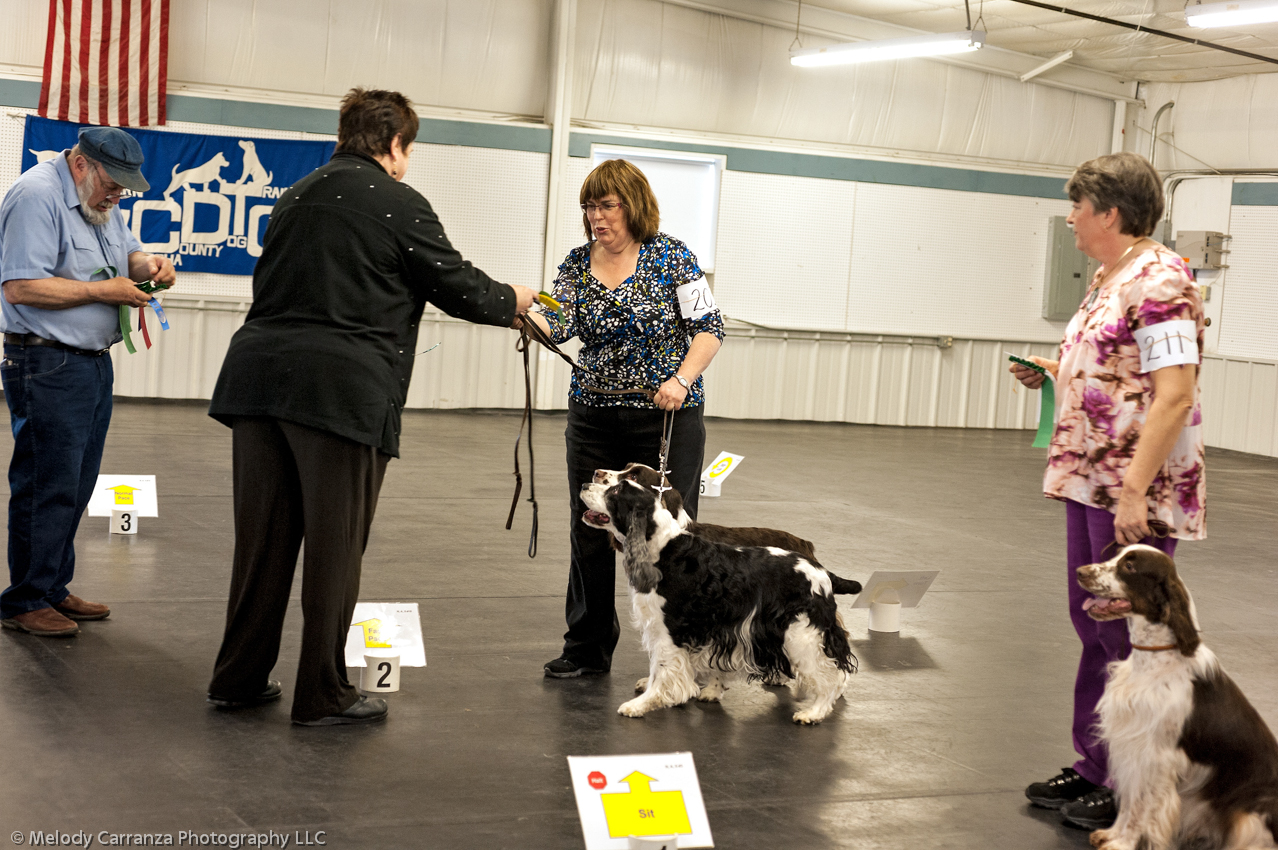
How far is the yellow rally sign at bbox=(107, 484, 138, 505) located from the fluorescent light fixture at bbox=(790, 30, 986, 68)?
26.0 ft

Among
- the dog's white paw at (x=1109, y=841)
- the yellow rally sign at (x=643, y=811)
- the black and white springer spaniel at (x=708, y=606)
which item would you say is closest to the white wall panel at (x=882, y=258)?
the black and white springer spaniel at (x=708, y=606)

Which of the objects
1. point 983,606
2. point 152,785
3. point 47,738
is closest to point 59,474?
point 47,738

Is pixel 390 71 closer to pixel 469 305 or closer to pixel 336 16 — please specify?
pixel 336 16

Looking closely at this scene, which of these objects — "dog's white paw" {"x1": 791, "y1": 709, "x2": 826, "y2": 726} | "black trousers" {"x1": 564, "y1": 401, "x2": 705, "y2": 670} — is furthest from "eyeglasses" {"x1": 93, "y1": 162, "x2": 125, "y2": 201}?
"dog's white paw" {"x1": 791, "y1": 709, "x2": 826, "y2": 726}

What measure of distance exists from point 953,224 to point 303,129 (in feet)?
23.8

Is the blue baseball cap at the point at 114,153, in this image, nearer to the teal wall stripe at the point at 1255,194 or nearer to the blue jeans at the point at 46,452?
the blue jeans at the point at 46,452

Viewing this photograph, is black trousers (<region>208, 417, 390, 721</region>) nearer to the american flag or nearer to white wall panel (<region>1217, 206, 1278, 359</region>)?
the american flag

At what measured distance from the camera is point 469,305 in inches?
127

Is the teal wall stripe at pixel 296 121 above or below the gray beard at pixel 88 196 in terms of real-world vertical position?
above

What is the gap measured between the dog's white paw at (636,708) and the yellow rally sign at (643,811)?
37.4 inches

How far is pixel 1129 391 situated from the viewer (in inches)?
109

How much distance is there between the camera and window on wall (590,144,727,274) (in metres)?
12.8

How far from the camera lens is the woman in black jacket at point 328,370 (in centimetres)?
309

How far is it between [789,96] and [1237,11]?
4789 mm
